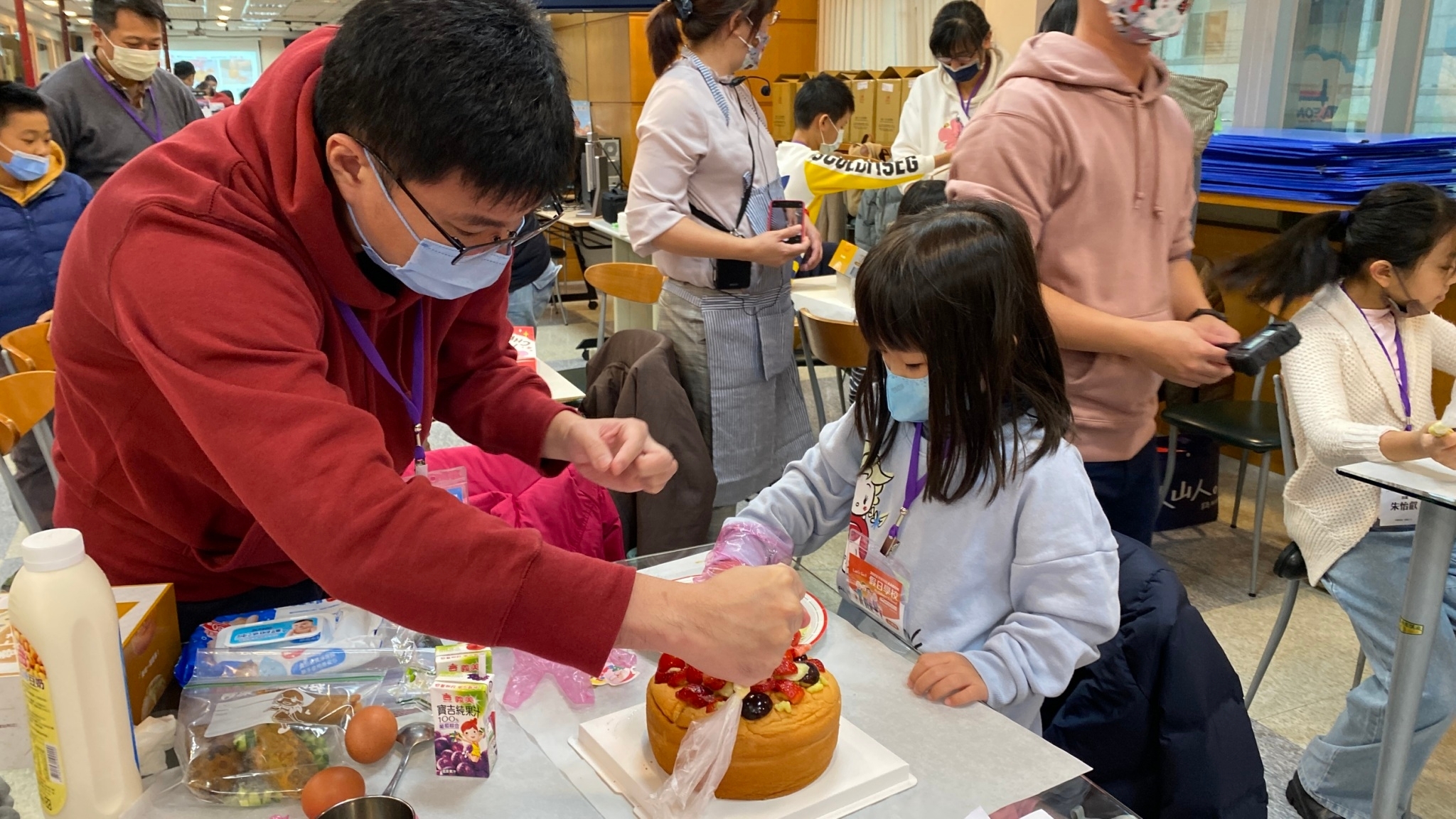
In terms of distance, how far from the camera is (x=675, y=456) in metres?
2.28

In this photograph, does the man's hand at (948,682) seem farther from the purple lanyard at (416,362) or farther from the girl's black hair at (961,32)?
the girl's black hair at (961,32)

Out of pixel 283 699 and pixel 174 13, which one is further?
pixel 174 13

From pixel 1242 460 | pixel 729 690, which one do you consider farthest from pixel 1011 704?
pixel 1242 460

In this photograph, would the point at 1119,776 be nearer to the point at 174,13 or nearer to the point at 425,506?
the point at 425,506

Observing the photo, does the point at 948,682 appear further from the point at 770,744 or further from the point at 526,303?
the point at 526,303

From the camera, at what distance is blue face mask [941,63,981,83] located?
13.3 ft

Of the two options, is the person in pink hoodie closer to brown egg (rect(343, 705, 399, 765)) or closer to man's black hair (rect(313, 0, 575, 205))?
man's black hair (rect(313, 0, 575, 205))

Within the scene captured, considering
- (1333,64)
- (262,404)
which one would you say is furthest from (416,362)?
(1333,64)

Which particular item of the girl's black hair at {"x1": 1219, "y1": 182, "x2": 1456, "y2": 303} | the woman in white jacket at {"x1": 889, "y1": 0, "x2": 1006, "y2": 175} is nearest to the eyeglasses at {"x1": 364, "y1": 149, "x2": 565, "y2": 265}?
the girl's black hair at {"x1": 1219, "y1": 182, "x2": 1456, "y2": 303}

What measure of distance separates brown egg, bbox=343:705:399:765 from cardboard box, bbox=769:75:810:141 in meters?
7.03

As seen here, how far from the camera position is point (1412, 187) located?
2227 mm

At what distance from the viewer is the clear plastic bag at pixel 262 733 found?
909 mm

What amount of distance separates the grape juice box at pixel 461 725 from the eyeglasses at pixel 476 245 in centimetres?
40

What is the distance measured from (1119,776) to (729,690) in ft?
2.18
